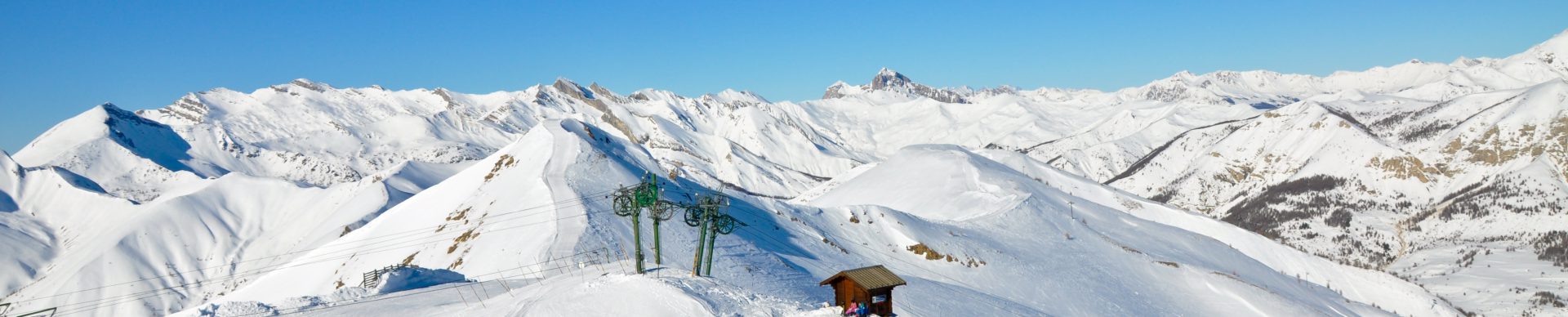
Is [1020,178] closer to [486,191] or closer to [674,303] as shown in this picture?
[486,191]

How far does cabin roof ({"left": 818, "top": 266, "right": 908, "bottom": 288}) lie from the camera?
3053 centimetres

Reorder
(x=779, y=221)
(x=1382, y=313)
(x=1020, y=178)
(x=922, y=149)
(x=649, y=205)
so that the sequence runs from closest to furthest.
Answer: (x=649, y=205), (x=779, y=221), (x=1382, y=313), (x=1020, y=178), (x=922, y=149)

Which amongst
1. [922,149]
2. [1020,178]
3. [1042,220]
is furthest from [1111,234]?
[922,149]

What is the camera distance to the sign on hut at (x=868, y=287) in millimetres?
30547

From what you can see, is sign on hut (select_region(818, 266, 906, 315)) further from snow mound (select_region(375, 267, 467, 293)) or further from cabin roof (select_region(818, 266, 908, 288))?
snow mound (select_region(375, 267, 467, 293))

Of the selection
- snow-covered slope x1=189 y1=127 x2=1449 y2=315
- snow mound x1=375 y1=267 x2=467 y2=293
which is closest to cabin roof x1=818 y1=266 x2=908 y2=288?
snow-covered slope x1=189 y1=127 x2=1449 y2=315

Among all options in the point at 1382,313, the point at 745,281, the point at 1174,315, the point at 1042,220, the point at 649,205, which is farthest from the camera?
the point at 1042,220

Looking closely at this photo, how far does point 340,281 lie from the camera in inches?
2566

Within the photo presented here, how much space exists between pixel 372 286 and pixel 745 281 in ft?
59.0

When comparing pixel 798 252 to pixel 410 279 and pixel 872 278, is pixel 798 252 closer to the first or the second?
pixel 410 279

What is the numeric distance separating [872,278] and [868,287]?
1.07 meters

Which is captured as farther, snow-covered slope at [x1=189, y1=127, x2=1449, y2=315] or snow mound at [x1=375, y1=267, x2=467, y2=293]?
snow-covered slope at [x1=189, y1=127, x2=1449, y2=315]

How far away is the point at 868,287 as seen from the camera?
30.1m

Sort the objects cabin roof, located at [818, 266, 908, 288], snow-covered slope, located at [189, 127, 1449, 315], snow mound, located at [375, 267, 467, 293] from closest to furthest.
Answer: cabin roof, located at [818, 266, 908, 288] → snow mound, located at [375, 267, 467, 293] → snow-covered slope, located at [189, 127, 1449, 315]
